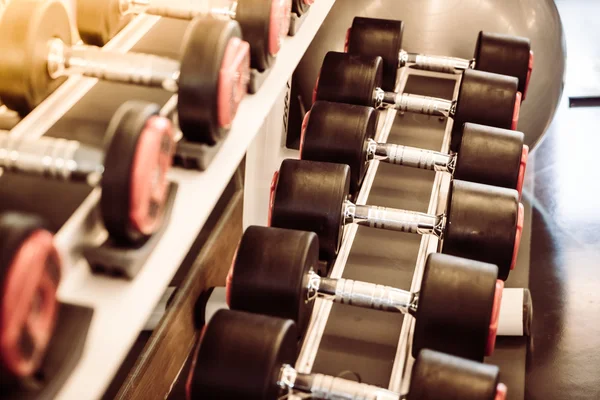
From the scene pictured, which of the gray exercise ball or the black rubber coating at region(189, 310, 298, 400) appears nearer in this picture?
the black rubber coating at region(189, 310, 298, 400)

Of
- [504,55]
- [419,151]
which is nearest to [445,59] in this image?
[504,55]

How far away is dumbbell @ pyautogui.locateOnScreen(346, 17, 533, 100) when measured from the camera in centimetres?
151

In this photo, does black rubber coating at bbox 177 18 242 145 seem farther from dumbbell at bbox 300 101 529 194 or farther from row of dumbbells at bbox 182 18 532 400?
dumbbell at bbox 300 101 529 194

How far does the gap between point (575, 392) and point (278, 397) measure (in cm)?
92

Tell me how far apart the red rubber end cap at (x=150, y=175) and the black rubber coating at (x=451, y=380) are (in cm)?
37

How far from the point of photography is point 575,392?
1.50 meters

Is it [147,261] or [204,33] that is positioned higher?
[204,33]

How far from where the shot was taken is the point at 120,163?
2.13 feet

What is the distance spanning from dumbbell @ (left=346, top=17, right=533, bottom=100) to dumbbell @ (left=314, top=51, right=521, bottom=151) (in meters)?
0.12

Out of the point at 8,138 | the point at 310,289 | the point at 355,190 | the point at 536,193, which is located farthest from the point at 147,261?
the point at 536,193

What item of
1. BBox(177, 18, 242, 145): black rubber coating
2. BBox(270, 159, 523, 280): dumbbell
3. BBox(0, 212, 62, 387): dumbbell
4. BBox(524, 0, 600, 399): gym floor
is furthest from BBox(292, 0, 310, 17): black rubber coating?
BBox(524, 0, 600, 399): gym floor

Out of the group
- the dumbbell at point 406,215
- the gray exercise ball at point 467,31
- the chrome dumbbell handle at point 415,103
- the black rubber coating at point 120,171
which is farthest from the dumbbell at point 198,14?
the gray exercise ball at point 467,31

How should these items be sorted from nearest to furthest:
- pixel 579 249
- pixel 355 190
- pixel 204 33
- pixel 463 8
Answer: pixel 204 33 → pixel 355 190 → pixel 463 8 → pixel 579 249

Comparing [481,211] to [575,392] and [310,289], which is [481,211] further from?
[575,392]
